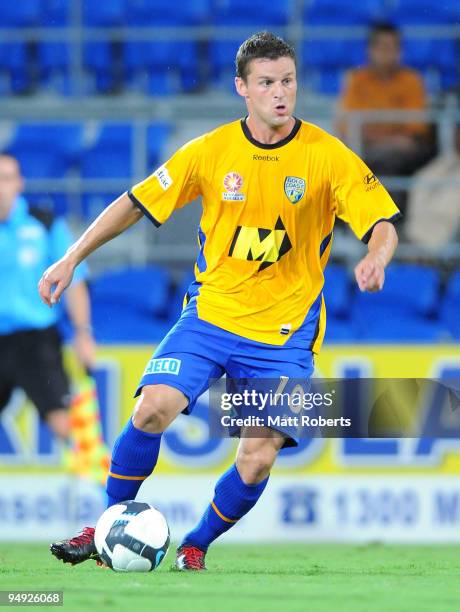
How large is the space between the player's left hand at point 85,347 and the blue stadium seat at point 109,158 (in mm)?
3045

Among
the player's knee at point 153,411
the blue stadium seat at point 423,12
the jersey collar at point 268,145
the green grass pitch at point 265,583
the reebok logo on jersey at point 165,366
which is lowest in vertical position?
the green grass pitch at point 265,583

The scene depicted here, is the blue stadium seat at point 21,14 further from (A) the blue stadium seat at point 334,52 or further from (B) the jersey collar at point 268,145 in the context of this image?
(B) the jersey collar at point 268,145

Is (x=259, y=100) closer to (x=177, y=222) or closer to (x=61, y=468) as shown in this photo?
(x=61, y=468)

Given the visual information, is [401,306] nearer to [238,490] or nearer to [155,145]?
[155,145]

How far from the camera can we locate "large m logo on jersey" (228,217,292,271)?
5617 millimetres

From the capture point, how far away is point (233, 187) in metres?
5.61

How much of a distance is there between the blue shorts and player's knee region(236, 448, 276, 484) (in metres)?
0.11

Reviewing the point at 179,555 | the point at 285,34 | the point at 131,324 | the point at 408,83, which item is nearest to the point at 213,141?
the point at 179,555

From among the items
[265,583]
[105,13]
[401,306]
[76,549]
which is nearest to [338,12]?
[105,13]

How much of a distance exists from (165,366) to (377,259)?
977mm

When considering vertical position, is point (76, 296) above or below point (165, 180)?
below

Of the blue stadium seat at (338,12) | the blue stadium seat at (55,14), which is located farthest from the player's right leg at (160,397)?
the blue stadium seat at (55,14)

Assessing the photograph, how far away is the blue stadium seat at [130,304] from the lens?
10.1m

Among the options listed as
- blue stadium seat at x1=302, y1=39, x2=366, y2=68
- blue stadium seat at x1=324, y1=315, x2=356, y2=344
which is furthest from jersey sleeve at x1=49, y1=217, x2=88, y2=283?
blue stadium seat at x1=302, y1=39, x2=366, y2=68
